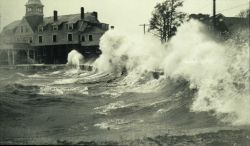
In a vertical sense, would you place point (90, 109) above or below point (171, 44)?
below

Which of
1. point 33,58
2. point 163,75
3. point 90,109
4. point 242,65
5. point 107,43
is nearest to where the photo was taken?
point 242,65

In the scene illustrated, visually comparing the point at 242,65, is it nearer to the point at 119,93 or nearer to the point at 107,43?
the point at 119,93

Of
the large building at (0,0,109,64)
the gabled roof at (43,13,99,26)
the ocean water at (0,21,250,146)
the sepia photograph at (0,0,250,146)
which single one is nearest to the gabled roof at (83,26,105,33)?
the large building at (0,0,109,64)

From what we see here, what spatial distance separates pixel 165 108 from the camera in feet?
49.2

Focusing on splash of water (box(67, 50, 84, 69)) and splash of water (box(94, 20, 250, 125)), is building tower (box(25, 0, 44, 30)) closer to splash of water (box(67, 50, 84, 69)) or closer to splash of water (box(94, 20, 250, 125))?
splash of water (box(67, 50, 84, 69))

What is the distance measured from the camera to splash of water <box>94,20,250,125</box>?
12961 millimetres

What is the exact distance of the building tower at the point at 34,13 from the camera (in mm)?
54156

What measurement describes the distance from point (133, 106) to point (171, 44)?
870 centimetres

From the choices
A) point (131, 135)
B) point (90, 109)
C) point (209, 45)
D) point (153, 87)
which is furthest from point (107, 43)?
point (131, 135)

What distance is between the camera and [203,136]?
10008 millimetres

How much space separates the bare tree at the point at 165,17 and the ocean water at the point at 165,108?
64.4ft

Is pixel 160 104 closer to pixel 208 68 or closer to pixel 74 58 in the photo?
pixel 208 68

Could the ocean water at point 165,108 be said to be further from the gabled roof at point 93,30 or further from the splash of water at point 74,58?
the gabled roof at point 93,30

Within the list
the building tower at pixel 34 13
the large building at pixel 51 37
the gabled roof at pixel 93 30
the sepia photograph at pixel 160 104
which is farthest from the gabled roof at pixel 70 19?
the sepia photograph at pixel 160 104
